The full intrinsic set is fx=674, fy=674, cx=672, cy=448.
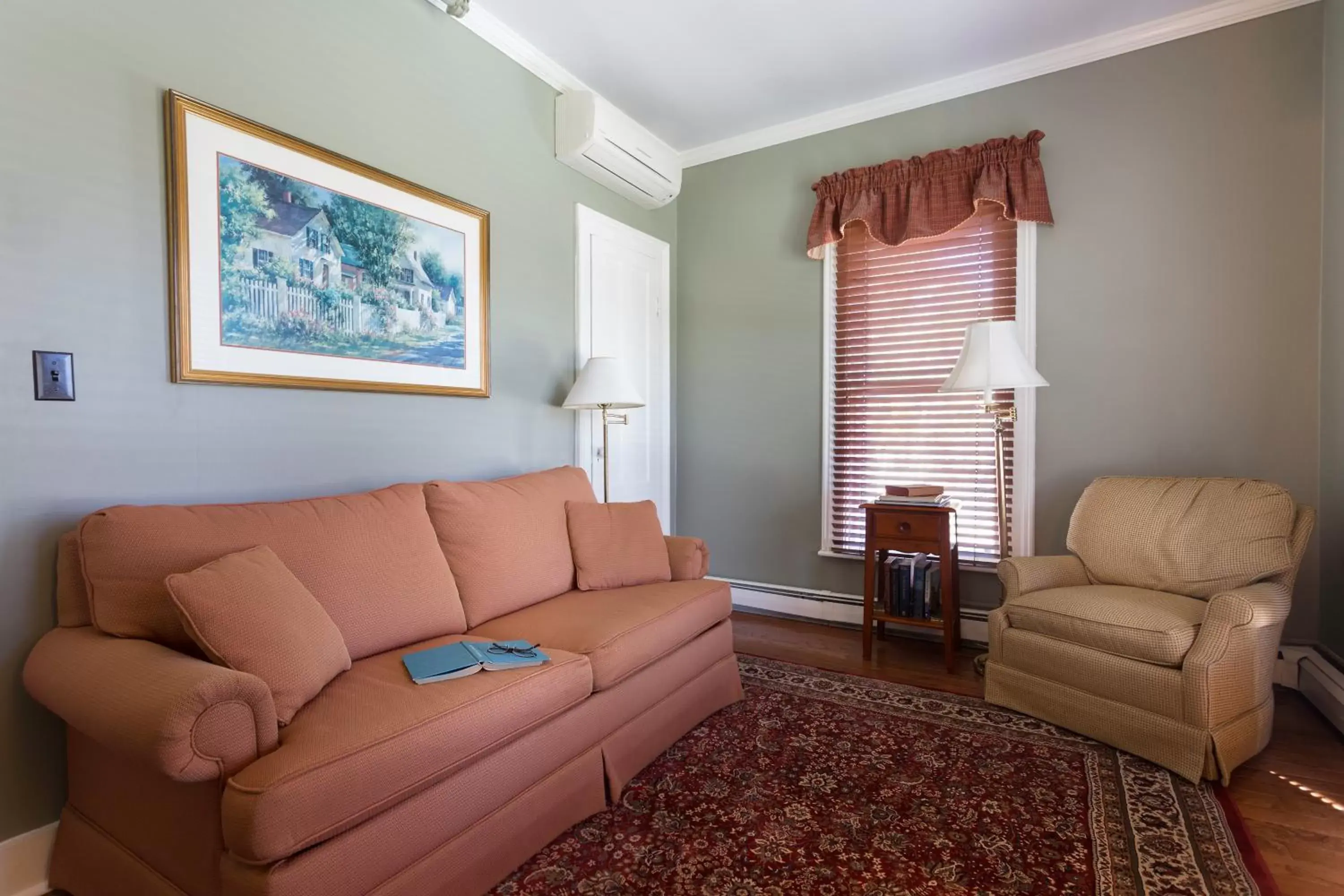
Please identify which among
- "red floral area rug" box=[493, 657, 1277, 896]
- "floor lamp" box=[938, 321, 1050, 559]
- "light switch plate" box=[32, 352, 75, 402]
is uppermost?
"floor lamp" box=[938, 321, 1050, 559]

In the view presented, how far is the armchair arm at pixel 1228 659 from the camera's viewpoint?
81.5 inches

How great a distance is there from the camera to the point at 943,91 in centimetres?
351

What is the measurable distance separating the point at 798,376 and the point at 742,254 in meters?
0.86

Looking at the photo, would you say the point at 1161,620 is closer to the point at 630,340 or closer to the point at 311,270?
the point at 630,340

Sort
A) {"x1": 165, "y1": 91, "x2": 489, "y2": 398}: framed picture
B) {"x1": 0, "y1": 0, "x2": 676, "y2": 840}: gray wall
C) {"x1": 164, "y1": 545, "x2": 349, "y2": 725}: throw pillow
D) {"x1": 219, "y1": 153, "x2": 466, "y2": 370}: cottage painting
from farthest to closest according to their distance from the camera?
{"x1": 219, "y1": 153, "x2": 466, "y2": 370}: cottage painting
{"x1": 165, "y1": 91, "x2": 489, "y2": 398}: framed picture
{"x1": 0, "y1": 0, "x2": 676, "y2": 840}: gray wall
{"x1": 164, "y1": 545, "x2": 349, "y2": 725}: throw pillow

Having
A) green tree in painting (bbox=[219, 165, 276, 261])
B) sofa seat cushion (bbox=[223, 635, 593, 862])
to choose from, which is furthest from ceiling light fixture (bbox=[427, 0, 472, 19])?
sofa seat cushion (bbox=[223, 635, 593, 862])

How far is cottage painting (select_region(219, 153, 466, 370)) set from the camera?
6.96 ft

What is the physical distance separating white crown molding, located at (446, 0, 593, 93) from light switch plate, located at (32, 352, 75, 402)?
1964 mm

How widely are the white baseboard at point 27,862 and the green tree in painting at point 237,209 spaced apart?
1633 mm

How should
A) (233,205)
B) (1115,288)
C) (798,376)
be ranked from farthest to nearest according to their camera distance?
(798,376) → (1115,288) → (233,205)

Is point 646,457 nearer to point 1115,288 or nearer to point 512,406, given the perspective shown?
point 512,406

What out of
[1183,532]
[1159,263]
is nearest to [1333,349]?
[1159,263]

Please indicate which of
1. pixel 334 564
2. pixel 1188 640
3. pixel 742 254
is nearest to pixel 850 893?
pixel 1188 640

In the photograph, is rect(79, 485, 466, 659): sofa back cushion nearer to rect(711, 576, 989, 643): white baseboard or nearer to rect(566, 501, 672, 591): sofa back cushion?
rect(566, 501, 672, 591): sofa back cushion
